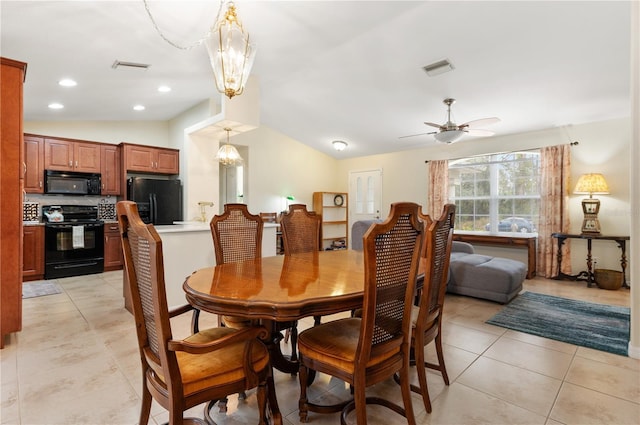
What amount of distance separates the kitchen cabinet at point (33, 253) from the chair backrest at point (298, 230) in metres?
4.52

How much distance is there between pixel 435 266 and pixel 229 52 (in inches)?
74.1

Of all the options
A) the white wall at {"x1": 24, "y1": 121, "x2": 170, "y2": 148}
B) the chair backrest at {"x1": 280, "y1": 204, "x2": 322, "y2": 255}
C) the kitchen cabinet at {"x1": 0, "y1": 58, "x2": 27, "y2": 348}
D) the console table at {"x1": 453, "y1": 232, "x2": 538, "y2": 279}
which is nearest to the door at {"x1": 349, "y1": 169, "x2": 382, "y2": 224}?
the console table at {"x1": 453, "y1": 232, "x2": 538, "y2": 279}

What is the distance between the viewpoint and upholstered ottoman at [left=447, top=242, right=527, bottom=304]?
372 centimetres

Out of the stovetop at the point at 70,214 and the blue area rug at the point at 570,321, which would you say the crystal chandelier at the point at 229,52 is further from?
the stovetop at the point at 70,214

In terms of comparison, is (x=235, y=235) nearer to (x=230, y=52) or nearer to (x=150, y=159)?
(x=230, y=52)

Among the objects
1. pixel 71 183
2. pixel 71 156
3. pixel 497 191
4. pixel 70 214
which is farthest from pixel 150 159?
pixel 497 191

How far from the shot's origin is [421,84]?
14.0 feet

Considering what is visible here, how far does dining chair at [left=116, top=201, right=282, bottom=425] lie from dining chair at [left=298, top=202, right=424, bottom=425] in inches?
12.3

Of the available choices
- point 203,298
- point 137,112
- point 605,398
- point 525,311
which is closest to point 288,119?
point 137,112

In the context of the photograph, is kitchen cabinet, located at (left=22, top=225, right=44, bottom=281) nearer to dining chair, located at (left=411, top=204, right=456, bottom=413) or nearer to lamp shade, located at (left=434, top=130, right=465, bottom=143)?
dining chair, located at (left=411, top=204, right=456, bottom=413)

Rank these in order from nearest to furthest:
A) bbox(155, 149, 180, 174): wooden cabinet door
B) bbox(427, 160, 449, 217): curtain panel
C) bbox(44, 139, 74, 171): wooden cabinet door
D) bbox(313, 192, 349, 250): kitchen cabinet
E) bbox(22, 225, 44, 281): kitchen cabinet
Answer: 1. bbox(22, 225, 44, 281): kitchen cabinet
2. bbox(44, 139, 74, 171): wooden cabinet door
3. bbox(155, 149, 180, 174): wooden cabinet door
4. bbox(427, 160, 449, 217): curtain panel
5. bbox(313, 192, 349, 250): kitchen cabinet

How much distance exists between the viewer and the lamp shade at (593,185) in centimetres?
458

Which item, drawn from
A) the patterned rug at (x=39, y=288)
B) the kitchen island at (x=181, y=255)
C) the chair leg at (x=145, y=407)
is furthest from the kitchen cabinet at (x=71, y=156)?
the chair leg at (x=145, y=407)

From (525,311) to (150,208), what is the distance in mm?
5713
